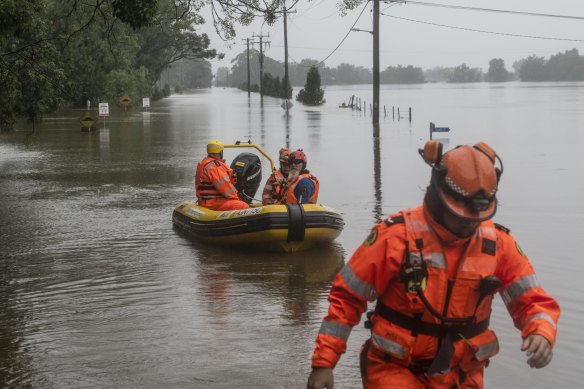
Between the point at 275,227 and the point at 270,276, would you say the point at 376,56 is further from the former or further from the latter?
the point at 270,276

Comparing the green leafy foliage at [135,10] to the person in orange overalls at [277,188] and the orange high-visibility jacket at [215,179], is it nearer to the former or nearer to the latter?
the orange high-visibility jacket at [215,179]

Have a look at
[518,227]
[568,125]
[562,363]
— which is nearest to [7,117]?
[518,227]

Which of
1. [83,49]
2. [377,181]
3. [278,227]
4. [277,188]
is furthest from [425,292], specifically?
[83,49]

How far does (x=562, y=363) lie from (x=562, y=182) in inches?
520

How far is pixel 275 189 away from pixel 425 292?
29.5 ft

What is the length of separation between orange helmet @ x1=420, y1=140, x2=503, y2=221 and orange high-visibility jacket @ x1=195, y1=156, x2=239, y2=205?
8.94m

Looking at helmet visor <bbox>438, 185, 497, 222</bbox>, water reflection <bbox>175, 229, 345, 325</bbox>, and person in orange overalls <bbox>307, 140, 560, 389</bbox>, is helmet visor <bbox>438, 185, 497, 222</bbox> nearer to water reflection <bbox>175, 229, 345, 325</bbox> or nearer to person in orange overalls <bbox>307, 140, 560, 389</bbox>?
person in orange overalls <bbox>307, 140, 560, 389</bbox>

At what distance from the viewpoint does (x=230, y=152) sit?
29.0 meters

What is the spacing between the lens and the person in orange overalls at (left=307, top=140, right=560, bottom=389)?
3971mm

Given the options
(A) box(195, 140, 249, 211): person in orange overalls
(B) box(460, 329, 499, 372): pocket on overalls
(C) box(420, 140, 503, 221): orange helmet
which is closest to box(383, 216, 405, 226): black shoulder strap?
(C) box(420, 140, 503, 221): orange helmet

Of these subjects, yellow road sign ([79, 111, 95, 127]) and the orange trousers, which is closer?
the orange trousers

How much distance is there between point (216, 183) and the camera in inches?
510

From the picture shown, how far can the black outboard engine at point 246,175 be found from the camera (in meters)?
14.1

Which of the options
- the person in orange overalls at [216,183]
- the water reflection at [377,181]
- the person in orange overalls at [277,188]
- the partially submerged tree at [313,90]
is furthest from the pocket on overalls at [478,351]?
the partially submerged tree at [313,90]
